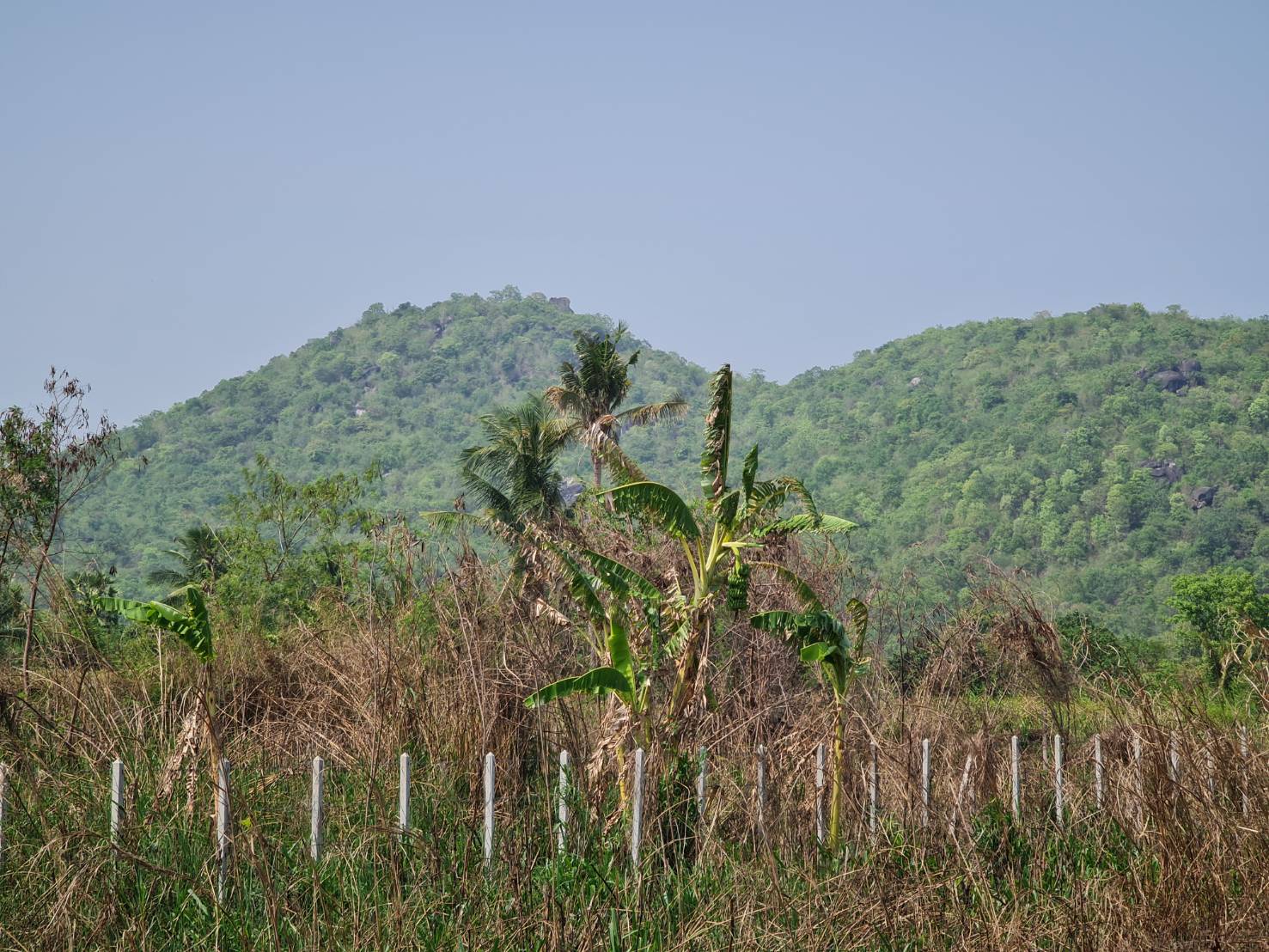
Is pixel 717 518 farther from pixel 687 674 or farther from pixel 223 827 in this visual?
pixel 223 827

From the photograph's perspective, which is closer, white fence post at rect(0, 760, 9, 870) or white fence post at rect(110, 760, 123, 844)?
white fence post at rect(0, 760, 9, 870)

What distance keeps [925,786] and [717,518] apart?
12.1 ft

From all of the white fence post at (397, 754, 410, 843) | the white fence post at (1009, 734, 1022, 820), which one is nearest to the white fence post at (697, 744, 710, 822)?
the white fence post at (397, 754, 410, 843)

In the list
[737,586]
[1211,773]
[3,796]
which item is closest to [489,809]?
[3,796]

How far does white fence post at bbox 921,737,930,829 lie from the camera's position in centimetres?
660

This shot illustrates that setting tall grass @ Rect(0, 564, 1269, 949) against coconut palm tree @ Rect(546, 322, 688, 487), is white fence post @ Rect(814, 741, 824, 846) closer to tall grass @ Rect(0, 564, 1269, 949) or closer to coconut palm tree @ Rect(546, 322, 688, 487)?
tall grass @ Rect(0, 564, 1269, 949)

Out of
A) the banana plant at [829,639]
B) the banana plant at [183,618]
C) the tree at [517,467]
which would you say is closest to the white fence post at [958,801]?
the banana plant at [829,639]

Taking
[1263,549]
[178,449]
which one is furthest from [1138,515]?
[178,449]

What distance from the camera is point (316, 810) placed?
6953 mm

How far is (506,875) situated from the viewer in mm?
6246

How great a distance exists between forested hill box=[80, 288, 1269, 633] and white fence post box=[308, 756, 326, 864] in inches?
1253

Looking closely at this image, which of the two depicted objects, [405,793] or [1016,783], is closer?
[405,793]

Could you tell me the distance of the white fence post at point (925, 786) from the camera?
21.6 feet

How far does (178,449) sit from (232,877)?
3430 inches
